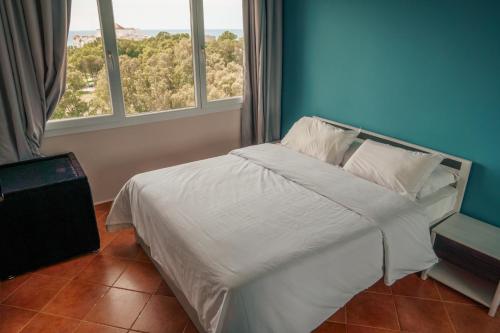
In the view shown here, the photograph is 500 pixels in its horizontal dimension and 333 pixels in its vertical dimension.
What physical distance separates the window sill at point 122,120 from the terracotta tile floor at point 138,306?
1.11m

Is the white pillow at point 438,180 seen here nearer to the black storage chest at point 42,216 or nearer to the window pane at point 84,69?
the black storage chest at point 42,216

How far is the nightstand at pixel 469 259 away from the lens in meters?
2.09

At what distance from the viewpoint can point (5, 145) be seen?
2576 mm

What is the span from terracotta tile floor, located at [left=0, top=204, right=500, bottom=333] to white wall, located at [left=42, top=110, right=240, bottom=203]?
0.96 metres

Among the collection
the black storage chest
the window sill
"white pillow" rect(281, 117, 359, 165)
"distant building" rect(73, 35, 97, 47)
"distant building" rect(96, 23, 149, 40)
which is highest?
"distant building" rect(96, 23, 149, 40)

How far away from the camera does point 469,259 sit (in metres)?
2.37

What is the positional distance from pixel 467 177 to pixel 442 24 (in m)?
1.05

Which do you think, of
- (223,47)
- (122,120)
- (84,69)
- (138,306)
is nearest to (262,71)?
(223,47)

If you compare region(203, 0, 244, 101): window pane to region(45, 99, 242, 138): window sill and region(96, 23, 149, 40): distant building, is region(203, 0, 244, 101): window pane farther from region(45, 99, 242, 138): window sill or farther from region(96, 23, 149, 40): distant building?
region(96, 23, 149, 40): distant building

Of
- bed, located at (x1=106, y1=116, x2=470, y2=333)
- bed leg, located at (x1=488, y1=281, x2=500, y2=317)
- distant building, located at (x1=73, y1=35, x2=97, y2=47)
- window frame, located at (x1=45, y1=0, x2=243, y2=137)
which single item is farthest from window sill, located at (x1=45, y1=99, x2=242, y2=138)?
bed leg, located at (x1=488, y1=281, x2=500, y2=317)

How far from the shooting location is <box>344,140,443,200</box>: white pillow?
2.29 m

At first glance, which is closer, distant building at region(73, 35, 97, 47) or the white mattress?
the white mattress

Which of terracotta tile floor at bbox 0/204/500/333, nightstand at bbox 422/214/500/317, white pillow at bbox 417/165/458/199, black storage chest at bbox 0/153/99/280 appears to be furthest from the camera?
white pillow at bbox 417/165/458/199

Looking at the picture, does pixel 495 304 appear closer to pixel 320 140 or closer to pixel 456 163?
pixel 456 163
